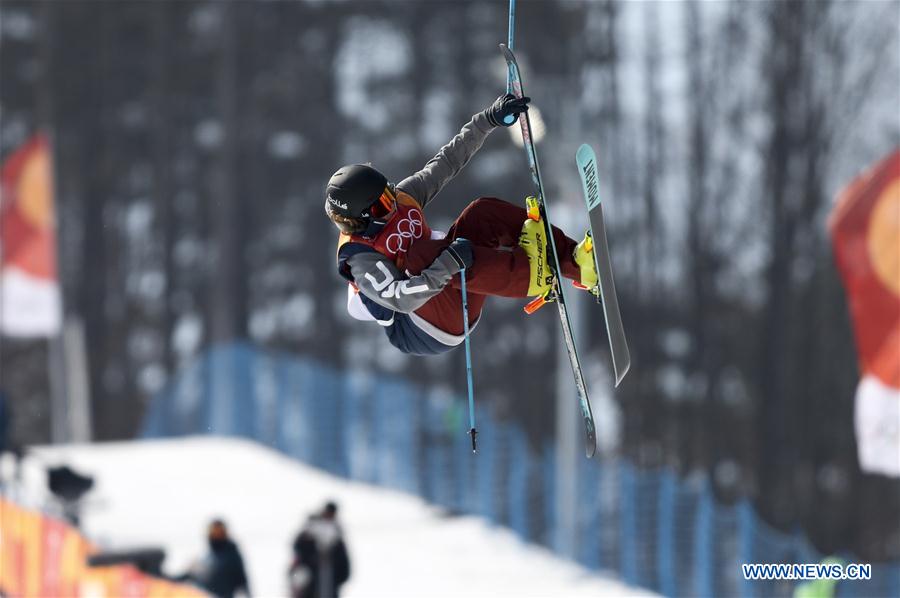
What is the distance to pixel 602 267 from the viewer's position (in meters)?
6.14

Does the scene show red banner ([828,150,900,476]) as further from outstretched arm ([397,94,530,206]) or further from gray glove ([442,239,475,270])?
gray glove ([442,239,475,270])

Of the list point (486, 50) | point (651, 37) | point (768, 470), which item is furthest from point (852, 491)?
point (486, 50)

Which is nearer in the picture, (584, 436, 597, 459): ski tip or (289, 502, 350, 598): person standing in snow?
(584, 436, 597, 459): ski tip

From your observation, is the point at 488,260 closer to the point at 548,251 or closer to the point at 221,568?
the point at 548,251

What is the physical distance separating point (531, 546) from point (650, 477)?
1.69 m

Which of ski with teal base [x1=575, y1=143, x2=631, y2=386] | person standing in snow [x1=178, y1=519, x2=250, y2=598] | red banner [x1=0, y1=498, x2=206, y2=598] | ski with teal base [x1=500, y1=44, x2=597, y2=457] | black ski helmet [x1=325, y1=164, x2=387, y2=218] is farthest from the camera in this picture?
person standing in snow [x1=178, y1=519, x2=250, y2=598]

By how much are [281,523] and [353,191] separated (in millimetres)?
10552

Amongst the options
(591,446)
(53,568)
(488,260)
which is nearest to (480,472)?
(53,568)

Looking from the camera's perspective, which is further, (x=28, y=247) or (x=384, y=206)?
(x=28, y=247)

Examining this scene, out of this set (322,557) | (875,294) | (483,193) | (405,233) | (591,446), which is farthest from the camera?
(483,193)

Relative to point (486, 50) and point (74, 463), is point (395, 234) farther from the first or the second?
point (486, 50)

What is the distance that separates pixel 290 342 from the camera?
28812mm

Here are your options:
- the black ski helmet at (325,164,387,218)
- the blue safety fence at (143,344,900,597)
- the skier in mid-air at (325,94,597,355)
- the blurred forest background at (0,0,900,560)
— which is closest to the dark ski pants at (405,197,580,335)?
the skier in mid-air at (325,94,597,355)

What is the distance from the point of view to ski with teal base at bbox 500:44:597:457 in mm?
6254
